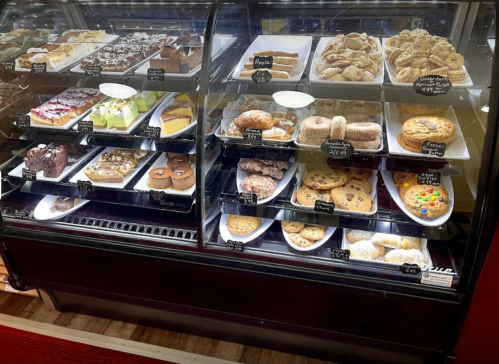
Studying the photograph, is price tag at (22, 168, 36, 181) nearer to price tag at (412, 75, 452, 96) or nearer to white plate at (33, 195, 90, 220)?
white plate at (33, 195, 90, 220)

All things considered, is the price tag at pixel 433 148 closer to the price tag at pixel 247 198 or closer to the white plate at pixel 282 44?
the white plate at pixel 282 44

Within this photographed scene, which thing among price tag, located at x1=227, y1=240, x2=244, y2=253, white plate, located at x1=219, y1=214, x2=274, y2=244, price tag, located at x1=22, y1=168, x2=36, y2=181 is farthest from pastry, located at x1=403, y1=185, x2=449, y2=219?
price tag, located at x1=22, y1=168, x2=36, y2=181

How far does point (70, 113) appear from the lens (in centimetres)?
269

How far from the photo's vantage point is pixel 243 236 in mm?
2494

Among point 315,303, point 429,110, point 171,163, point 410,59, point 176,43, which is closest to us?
point 410,59

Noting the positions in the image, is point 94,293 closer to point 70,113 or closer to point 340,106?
point 70,113

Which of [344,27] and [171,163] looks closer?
[344,27]

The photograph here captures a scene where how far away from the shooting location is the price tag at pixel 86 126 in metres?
2.57

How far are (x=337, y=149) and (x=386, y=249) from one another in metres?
0.73

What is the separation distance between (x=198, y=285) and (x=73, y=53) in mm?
1677

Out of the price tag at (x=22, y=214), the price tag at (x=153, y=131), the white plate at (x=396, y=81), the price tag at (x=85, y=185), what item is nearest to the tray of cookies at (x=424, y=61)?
the white plate at (x=396, y=81)

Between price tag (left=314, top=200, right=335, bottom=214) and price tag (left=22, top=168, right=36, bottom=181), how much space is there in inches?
75.8

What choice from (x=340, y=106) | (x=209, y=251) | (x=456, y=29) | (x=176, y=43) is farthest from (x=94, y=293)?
(x=456, y=29)

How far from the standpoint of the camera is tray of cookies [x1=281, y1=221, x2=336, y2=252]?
95.0 inches
